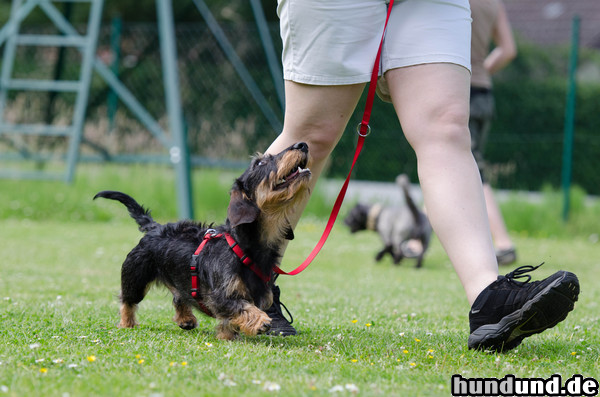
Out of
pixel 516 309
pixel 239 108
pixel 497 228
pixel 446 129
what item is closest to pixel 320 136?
pixel 446 129

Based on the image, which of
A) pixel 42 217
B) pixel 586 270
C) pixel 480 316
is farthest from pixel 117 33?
pixel 480 316

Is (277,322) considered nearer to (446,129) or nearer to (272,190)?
(272,190)

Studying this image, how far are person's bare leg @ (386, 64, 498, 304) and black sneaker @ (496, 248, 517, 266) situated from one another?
377cm

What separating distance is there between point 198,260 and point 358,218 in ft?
16.6

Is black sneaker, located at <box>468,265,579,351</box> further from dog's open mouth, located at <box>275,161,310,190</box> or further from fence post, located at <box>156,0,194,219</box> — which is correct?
fence post, located at <box>156,0,194,219</box>

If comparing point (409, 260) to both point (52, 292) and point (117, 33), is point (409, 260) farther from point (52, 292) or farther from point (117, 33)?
point (117, 33)

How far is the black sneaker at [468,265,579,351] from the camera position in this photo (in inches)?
116

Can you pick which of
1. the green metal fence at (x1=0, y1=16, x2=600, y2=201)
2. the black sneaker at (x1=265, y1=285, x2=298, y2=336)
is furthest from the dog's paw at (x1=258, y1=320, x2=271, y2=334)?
the green metal fence at (x1=0, y1=16, x2=600, y2=201)

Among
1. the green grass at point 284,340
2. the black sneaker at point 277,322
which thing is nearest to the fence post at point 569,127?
the green grass at point 284,340

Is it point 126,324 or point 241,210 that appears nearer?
point 241,210

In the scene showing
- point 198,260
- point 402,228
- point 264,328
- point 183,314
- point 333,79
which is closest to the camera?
point 264,328

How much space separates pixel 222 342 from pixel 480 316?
112cm

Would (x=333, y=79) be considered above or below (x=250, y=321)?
above

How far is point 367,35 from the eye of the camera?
11.0 ft
